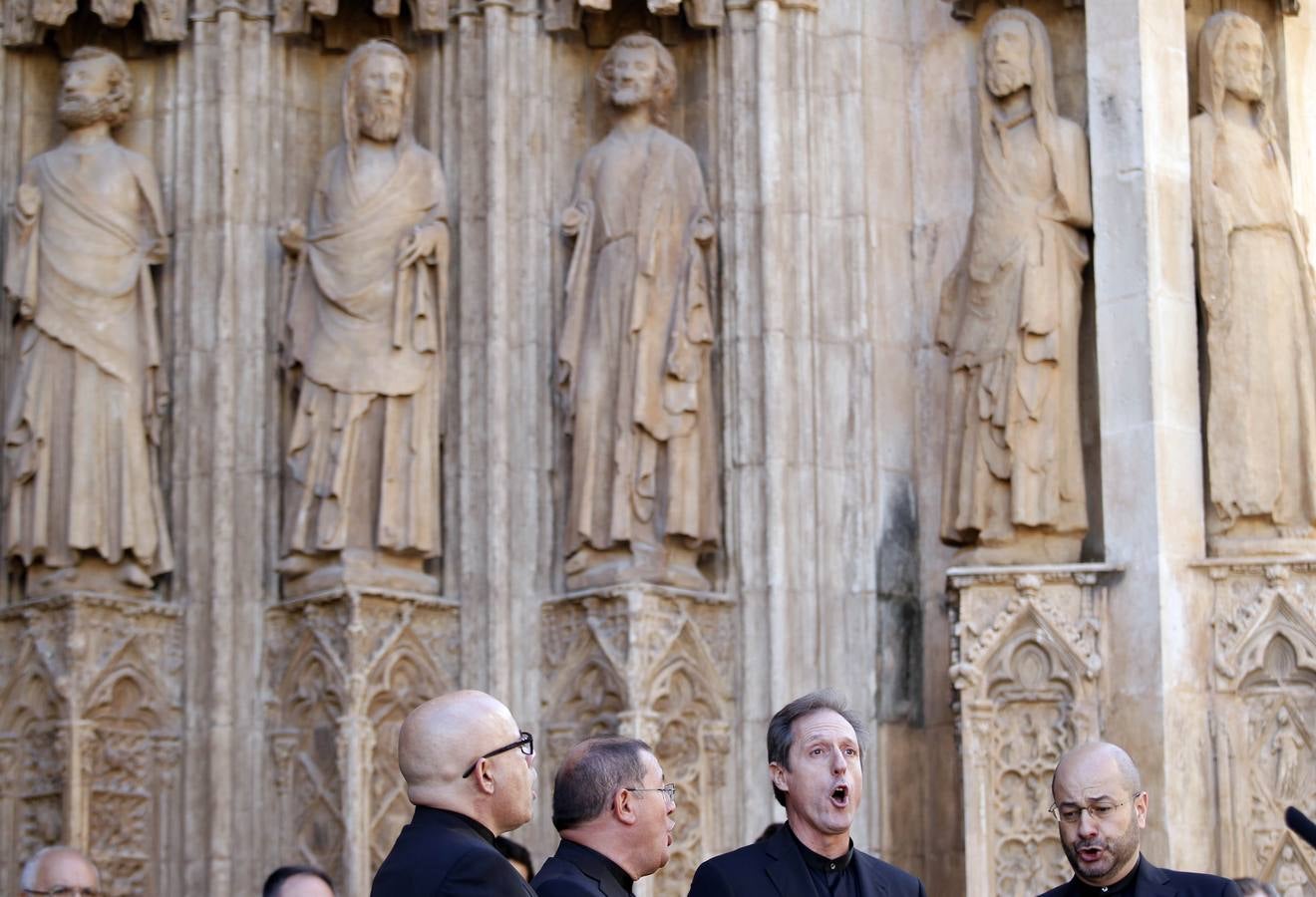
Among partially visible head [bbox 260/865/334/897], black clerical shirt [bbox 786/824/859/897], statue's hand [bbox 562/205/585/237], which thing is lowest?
partially visible head [bbox 260/865/334/897]

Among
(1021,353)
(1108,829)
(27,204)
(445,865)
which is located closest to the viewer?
(445,865)

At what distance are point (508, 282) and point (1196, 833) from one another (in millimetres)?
3575

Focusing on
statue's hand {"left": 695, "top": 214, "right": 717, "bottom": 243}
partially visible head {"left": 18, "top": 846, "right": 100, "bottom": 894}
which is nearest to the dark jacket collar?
partially visible head {"left": 18, "top": 846, "right": 100, "bottom": 894}

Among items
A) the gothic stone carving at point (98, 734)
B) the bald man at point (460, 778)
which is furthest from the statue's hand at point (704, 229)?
the bald man at point (460, 778)

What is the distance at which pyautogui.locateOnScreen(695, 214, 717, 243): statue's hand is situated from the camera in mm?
10484

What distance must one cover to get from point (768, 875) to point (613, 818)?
0.55m

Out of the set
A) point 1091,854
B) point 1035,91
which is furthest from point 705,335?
point 1091,854

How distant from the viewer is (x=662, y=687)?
33.1 feet

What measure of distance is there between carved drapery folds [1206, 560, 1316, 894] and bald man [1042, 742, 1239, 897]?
347 centimetres

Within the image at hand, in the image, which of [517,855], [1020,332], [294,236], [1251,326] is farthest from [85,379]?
[1251,326]

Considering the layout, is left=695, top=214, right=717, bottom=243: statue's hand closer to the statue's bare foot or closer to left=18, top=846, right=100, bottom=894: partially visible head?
the statue's bare foot

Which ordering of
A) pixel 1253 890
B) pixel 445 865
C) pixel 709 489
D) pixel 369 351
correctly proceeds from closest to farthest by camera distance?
pixel 445 865 < pixel 1253 890 < pixel 709 489 < pixel 369 351

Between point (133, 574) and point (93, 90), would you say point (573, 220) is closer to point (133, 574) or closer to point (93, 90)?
point (93, 90)

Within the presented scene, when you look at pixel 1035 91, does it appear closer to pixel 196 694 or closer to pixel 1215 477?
pixel 1215 477
